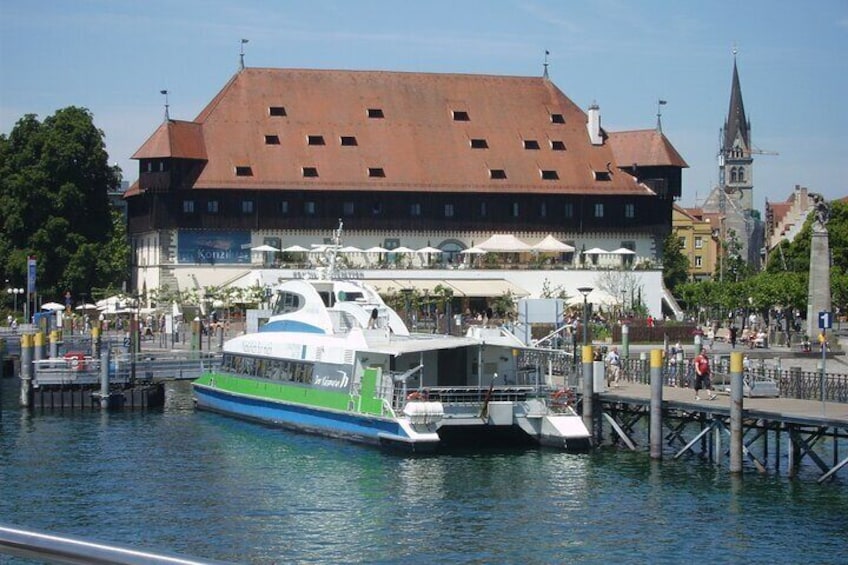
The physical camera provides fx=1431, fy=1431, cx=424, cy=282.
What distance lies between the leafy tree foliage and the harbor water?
44.2 m

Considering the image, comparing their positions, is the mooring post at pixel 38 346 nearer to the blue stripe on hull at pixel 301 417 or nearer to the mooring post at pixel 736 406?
the blue stripe on hull at pixel 301 417

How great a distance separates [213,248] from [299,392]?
43000 mm

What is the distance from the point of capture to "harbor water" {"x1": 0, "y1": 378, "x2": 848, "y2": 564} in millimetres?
23594

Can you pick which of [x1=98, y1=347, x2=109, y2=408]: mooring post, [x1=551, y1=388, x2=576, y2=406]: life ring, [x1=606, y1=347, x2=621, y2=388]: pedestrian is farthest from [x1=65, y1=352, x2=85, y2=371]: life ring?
[x1=551, y1=388, x2=576, y2=406]: life ring

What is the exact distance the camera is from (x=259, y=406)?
42.0 metres

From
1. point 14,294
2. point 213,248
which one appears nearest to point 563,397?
point 213,248

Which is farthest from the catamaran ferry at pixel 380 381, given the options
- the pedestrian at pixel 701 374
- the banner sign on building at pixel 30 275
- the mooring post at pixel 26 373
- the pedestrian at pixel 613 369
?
the banner sign on building at pixel 30 275

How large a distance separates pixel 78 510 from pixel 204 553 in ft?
14.0

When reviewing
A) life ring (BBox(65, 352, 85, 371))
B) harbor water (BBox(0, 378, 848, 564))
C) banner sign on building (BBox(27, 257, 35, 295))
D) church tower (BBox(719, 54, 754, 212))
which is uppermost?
church tower (BBox(719, 54, 754, 212))

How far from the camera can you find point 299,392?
39844 mm

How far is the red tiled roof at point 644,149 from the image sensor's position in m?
85.6

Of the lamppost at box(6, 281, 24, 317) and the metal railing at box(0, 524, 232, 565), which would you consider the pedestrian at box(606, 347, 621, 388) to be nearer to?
the metal railing at box(0, 524, 232, 565)

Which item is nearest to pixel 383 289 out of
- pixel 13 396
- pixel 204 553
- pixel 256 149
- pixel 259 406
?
pixel 256 149

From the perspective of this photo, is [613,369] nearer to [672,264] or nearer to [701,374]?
[701,374]
